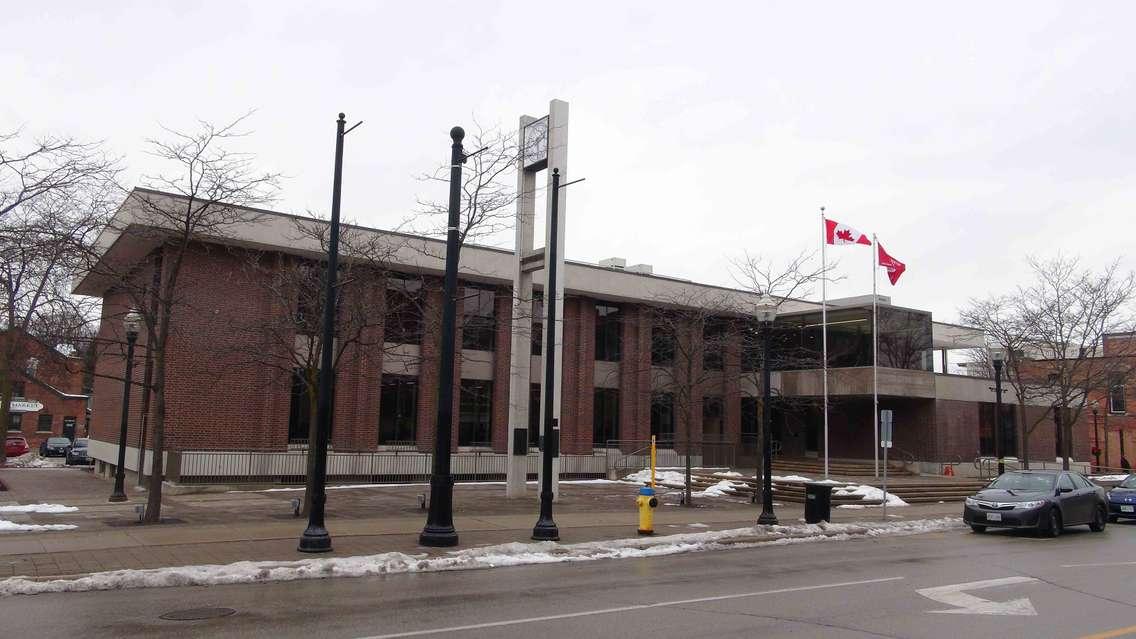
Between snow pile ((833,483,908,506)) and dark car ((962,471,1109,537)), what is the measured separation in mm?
6422

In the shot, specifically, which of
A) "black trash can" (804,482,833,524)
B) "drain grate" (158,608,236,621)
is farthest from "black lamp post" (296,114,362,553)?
"black trash can" (804,482,833,524)

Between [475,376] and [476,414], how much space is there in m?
1.43

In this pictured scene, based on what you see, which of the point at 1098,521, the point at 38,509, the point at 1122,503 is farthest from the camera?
the point at 1122,503

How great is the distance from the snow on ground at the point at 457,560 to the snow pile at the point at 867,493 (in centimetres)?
686

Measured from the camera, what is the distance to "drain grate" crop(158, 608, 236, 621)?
882cm

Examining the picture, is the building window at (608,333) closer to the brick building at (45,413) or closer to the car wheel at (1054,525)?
the car wheel at (1054,525)

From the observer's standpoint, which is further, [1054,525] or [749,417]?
[749,417]

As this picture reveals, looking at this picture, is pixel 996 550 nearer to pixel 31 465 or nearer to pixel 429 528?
pixel 429 528

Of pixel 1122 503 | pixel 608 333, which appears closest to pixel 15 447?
pixel 608 333

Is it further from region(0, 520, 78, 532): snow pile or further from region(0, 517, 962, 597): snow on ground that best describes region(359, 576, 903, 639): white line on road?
region(0, 520, 78, 532): snow pile

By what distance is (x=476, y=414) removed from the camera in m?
32.9

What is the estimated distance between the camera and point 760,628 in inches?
335

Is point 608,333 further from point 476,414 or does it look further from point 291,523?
point 291,523

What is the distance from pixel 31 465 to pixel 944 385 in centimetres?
4298
